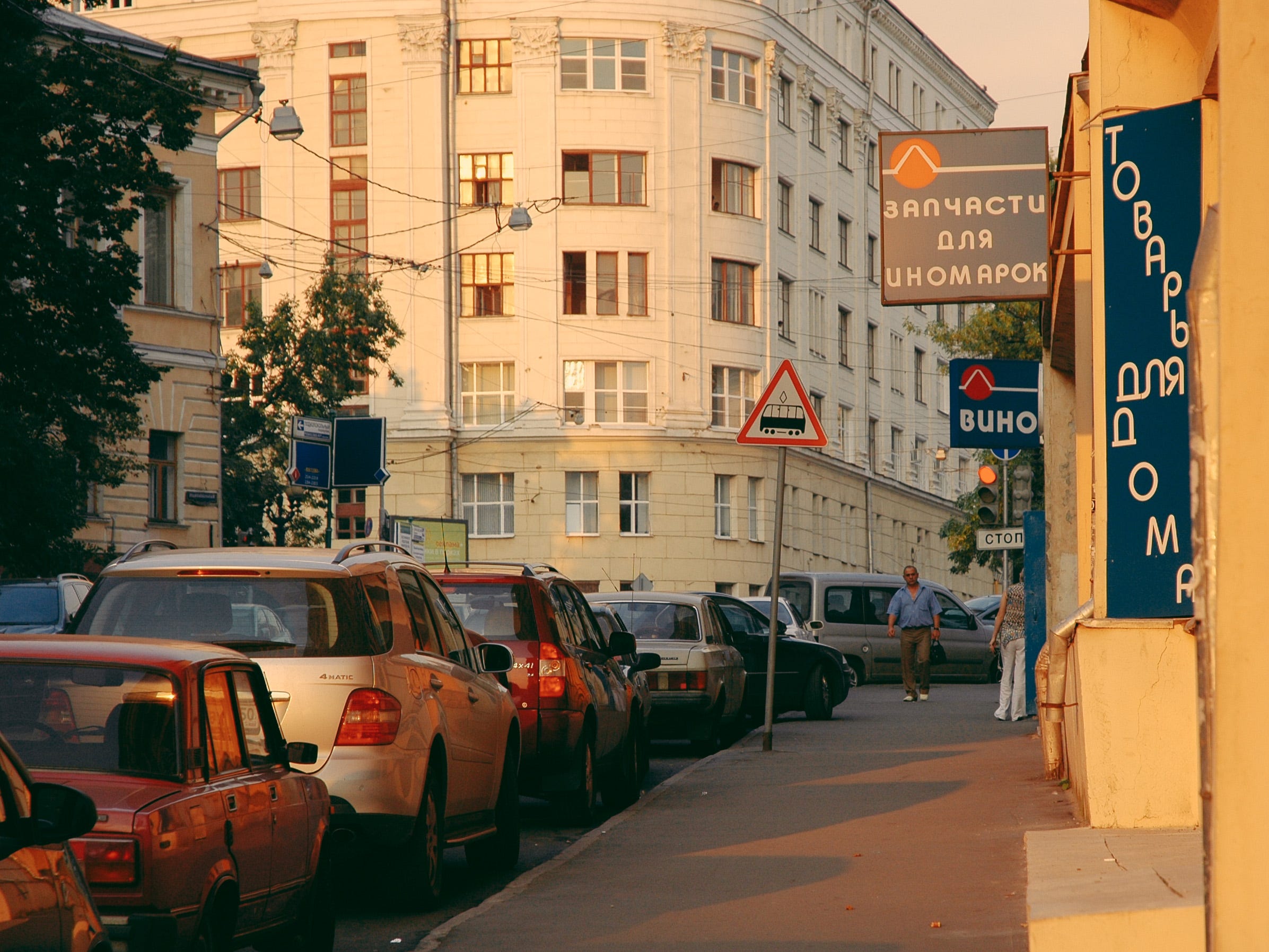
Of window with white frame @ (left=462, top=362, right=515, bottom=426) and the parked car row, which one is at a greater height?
window with white frame @ (left=462, top=362, right=515, bottom=426)

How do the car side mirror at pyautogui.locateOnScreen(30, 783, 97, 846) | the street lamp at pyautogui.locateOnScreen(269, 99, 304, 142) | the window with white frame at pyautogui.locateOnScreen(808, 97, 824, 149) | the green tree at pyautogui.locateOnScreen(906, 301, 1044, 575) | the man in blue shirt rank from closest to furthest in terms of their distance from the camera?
the car side mirror at pyautogui.locateOnScreen(30, 783, 97, 846), the man in blue shirt, the street lamp at pyautogui.locateOnScreen(269, 99, 304, 142), the green tree at pyautogui.locateOnScreen(906, 301, 1044, 575), the window with white frame at pyautogui.locateOnScreen(808, 97, 824, 149)

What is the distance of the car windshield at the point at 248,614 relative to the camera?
9.15 metres

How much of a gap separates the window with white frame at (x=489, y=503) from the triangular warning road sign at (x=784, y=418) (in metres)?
41.8

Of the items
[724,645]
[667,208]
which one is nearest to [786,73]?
[667,208]

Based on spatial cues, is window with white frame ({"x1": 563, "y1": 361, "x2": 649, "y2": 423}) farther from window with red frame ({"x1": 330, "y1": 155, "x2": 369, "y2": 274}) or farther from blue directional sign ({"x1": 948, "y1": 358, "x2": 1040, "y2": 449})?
blue directional sign ({"x1": 948, "y1": 358, "x2": 1040, "y2": 449})

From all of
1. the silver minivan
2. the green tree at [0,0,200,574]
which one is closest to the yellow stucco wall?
the green tree at [0,0,200,574]

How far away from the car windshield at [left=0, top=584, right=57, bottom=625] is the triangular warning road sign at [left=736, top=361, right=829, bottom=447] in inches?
344

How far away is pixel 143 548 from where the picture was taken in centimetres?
1009

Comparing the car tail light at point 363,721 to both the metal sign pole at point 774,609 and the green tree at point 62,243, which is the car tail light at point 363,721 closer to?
the metal sign pole at point 774,609

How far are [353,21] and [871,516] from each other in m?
24.6

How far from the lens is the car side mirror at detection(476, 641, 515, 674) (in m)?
11.0

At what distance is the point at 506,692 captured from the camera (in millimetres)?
11359

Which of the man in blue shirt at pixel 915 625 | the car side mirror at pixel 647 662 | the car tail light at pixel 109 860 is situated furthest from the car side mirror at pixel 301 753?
the man in blue shirt at pixel 915 625

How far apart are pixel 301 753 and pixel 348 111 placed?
5386 cm
